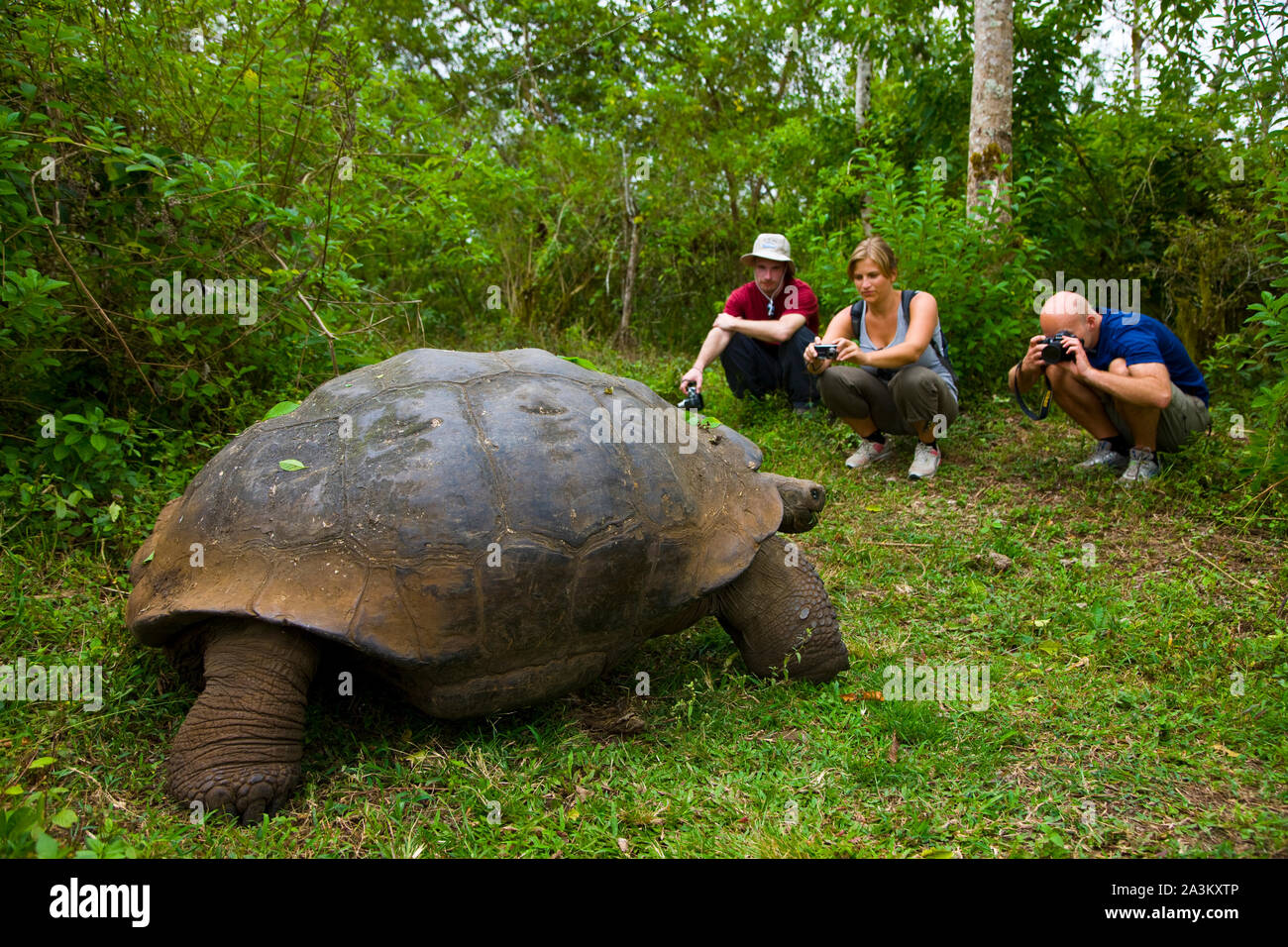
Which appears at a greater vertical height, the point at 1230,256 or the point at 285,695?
the point at 1230,256

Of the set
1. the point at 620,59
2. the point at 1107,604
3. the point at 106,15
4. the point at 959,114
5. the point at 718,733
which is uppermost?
the point at 620,59

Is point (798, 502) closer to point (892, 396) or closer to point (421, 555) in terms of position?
point (421, 555)

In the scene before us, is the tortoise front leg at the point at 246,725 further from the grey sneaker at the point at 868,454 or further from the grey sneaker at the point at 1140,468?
the grey sneaker at the point at 1140,468

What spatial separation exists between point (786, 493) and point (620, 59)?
13.4 m

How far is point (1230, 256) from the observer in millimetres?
7031

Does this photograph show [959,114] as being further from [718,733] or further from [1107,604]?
[718,733]

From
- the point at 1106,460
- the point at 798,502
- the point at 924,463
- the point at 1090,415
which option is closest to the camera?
the point at 798,502

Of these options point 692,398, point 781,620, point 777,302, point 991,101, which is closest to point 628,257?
point 777,302

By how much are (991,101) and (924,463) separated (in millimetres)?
3240

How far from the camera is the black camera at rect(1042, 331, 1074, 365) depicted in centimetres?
514

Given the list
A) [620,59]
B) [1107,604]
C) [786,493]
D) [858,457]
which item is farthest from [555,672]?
[620,59]

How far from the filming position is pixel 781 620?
11.4 feet

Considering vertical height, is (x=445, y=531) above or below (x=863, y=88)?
below

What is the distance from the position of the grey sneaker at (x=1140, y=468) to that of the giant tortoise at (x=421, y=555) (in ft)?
10.9
